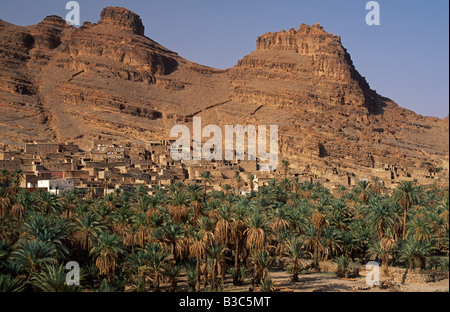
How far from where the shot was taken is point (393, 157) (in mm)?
122375

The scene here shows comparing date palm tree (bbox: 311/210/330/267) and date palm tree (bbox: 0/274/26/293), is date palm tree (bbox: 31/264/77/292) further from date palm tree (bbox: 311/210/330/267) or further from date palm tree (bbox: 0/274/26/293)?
date palm tree (bbox: 311/210/330/267)

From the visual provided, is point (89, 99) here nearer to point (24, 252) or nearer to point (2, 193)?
point (2, 193)

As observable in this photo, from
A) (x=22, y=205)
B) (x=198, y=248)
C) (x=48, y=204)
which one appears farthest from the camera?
(x=48, y=204)

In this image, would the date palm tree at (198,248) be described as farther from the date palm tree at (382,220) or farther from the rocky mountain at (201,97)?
the rocky mountain at (201,97)

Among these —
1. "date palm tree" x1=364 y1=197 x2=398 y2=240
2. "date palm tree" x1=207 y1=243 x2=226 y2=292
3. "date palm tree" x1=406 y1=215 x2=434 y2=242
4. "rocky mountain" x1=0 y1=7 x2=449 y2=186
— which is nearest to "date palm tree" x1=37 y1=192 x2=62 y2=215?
"date palm tree" x1=207 y1=243 x2=226 y2=292

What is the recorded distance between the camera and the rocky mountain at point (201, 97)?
121 m

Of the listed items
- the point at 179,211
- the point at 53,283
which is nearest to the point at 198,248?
the point at 179,211

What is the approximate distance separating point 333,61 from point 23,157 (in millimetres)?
102485

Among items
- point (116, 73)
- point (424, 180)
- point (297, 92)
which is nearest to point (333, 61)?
point (297, 92)

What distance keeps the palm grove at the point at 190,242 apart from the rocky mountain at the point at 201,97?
187 feet

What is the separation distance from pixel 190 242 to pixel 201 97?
136457 mm

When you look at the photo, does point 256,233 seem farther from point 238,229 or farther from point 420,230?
point 420,230

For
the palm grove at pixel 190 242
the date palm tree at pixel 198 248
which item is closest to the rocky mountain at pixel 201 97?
the palm grove at pixel 190 242

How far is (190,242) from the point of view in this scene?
109ft
